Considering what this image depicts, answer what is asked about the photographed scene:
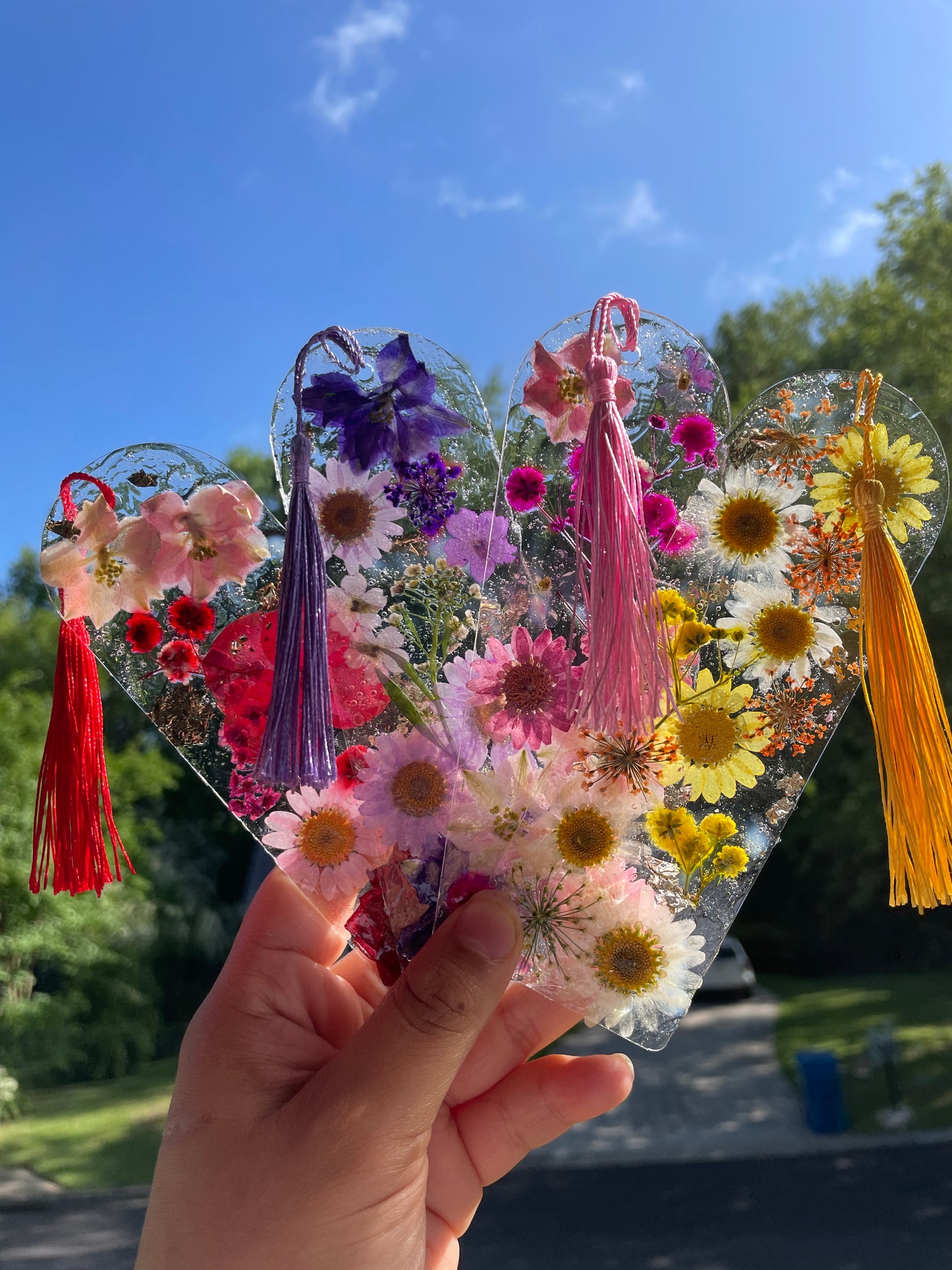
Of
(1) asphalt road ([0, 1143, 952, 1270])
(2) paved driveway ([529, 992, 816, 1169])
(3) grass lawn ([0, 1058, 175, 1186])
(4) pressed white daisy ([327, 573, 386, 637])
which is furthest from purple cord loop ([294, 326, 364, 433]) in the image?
(3) grass lawn ([0, 1058, 175, 1186])

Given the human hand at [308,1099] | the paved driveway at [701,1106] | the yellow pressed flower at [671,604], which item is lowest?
the paved driveway at [701,1106]

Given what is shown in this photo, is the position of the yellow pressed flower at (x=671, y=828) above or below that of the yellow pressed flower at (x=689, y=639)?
below

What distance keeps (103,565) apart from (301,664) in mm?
198

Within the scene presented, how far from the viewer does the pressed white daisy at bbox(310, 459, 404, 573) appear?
2.15ft

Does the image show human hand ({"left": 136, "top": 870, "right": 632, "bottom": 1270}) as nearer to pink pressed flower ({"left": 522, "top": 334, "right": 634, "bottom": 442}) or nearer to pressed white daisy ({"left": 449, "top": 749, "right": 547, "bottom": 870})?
pressed white daisy ({"left": 449, "top": 749, "right": 547, "bottom": 870})

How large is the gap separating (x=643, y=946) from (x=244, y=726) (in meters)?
0.35

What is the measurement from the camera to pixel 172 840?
205 inches

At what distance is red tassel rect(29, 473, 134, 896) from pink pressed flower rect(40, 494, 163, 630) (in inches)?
1.0

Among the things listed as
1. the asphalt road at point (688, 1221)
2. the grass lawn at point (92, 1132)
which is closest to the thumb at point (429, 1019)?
the asphalt road at point (688, 1221)

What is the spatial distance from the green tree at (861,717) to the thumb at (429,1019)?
3366mm

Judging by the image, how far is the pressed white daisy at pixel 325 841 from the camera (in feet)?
2.22

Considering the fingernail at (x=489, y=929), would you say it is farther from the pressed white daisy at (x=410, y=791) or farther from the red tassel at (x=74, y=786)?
the red tassel at (x=74, y=786)

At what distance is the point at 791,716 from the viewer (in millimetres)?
699

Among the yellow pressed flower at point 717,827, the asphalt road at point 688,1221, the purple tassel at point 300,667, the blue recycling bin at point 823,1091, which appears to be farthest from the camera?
the blue recycling bin at point 823,1091
